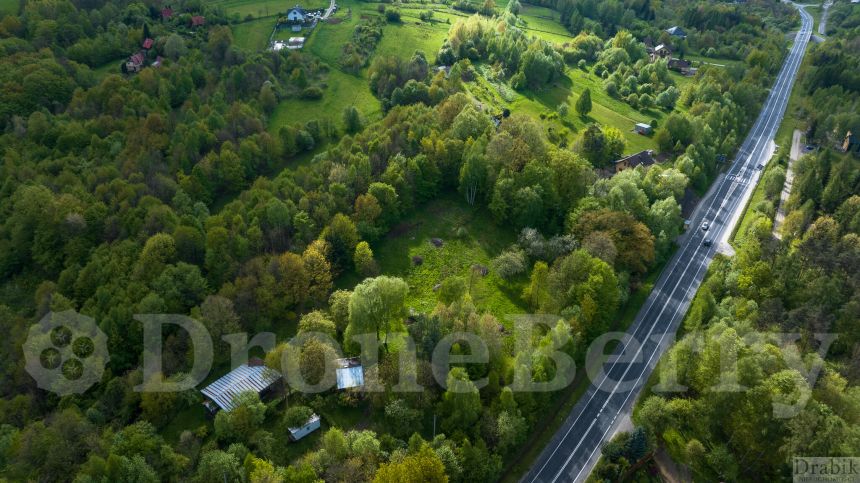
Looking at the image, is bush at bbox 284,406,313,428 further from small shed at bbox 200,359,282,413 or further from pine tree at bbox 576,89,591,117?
pine tree at bbox 576,89,591,117

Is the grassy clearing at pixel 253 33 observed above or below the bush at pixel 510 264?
above

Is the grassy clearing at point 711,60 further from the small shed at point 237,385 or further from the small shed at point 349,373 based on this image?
the small shed at point 237,385

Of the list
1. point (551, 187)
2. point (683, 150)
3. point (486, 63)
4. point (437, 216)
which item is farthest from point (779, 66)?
point (437, 216)

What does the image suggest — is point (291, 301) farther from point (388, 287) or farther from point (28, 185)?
point (28, 185)

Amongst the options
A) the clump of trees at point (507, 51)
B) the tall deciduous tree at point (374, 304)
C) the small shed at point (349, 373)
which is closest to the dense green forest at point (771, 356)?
the small shed at point (349, 373)

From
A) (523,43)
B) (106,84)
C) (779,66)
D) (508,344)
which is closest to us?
(508,344)
